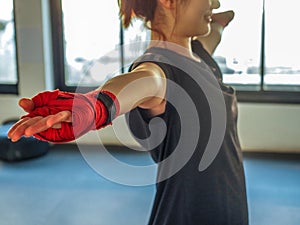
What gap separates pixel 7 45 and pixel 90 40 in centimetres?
92

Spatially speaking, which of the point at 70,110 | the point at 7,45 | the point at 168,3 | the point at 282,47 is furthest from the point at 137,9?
the point at 7,45

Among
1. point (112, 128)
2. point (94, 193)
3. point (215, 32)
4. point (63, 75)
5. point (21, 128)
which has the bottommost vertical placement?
point (94, 193)

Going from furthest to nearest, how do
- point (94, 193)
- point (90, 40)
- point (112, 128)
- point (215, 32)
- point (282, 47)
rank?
point (90, 40)
point (112, 128)
point (282, 47)
point (94, 193)
point (215, 32)

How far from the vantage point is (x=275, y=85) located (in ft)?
13.4

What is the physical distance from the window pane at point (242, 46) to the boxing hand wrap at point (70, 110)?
3.33 meters

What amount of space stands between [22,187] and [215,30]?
Result: 2461 mm

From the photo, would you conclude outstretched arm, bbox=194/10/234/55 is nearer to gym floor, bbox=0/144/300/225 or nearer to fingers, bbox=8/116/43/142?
fingers, bbox=8/116/43/142

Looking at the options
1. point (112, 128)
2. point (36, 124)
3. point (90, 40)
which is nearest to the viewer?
point (36, 124)

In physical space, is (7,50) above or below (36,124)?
below

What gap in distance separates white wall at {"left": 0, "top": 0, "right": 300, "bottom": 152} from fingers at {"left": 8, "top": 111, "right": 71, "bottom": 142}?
3.19 m

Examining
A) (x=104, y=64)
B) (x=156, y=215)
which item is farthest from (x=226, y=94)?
(x=104, y=64)

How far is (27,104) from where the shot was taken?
63 centimetres

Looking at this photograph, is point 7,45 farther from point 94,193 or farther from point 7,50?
point 94,193

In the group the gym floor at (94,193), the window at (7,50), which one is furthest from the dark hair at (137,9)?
the window at (7,50)
